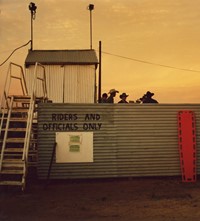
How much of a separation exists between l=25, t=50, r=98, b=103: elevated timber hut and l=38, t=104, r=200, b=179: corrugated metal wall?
517 inches

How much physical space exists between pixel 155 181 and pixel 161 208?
4.16 meters

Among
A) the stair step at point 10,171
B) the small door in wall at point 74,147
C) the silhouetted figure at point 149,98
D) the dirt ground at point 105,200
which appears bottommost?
the dirt ground at point 105,200

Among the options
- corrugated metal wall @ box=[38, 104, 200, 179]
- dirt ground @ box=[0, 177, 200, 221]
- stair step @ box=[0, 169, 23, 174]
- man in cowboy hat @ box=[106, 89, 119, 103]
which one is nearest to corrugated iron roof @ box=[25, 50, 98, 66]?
man in cowboy hat @ box=[106, 89, 119, 103]

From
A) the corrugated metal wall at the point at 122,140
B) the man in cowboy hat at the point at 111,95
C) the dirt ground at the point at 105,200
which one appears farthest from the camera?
the man in cowboy hat at the point at 111,95

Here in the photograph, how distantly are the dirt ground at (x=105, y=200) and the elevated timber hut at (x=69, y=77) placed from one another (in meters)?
13.7

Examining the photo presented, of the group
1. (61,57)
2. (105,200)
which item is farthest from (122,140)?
(61,57)

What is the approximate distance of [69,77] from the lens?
27.8 metres

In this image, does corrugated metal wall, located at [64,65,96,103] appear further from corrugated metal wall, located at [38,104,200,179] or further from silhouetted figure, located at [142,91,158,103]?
corrugated metal wall, located at [38,104,200,179]

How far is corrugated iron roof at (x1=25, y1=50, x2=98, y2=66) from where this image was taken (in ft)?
91.1

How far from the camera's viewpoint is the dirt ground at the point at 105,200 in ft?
30.7

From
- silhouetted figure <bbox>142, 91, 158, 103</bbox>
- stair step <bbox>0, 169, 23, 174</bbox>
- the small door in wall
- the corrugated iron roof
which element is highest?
the corrugated iron roof

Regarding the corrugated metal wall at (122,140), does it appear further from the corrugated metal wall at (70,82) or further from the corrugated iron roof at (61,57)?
the corrugated iron roof at (61,57)

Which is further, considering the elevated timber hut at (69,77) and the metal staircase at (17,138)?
the elevated timber hut at (69,77)

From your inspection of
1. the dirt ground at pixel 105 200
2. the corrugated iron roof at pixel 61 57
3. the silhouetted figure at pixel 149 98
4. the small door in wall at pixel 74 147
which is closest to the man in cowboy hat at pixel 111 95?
the silhouetted figure at pixel 149 98
